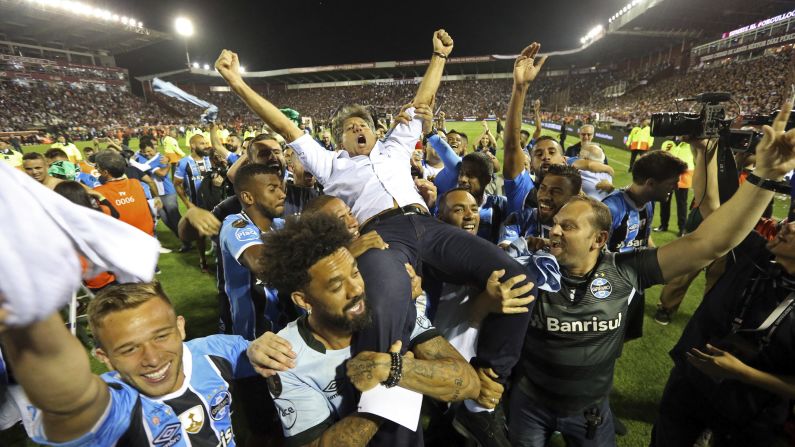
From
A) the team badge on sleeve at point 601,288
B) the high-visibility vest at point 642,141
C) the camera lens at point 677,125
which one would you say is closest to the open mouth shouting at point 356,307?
the team badge on sleeve at point 601,288

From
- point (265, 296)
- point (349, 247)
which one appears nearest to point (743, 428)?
point (349, 247)

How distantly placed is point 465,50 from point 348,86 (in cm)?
2688

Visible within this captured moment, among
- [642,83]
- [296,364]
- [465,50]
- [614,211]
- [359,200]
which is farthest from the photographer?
[465,50]

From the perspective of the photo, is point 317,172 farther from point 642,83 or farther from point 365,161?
point 642,83

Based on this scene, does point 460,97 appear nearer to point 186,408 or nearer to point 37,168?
point 37,168

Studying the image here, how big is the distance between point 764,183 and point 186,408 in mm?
3059

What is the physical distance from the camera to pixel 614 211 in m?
3.76

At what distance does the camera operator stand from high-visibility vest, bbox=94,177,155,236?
6104 mm

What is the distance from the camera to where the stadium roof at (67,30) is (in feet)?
118

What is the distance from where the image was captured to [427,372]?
1.68 metres

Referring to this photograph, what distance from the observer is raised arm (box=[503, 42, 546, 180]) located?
343 cm

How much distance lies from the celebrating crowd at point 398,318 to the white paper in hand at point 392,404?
1cm

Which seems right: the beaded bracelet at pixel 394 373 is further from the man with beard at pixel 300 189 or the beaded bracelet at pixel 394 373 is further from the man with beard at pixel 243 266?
the man with beard at pixel 300 189

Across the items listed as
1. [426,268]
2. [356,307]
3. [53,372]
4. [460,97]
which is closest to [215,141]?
[426,268]
